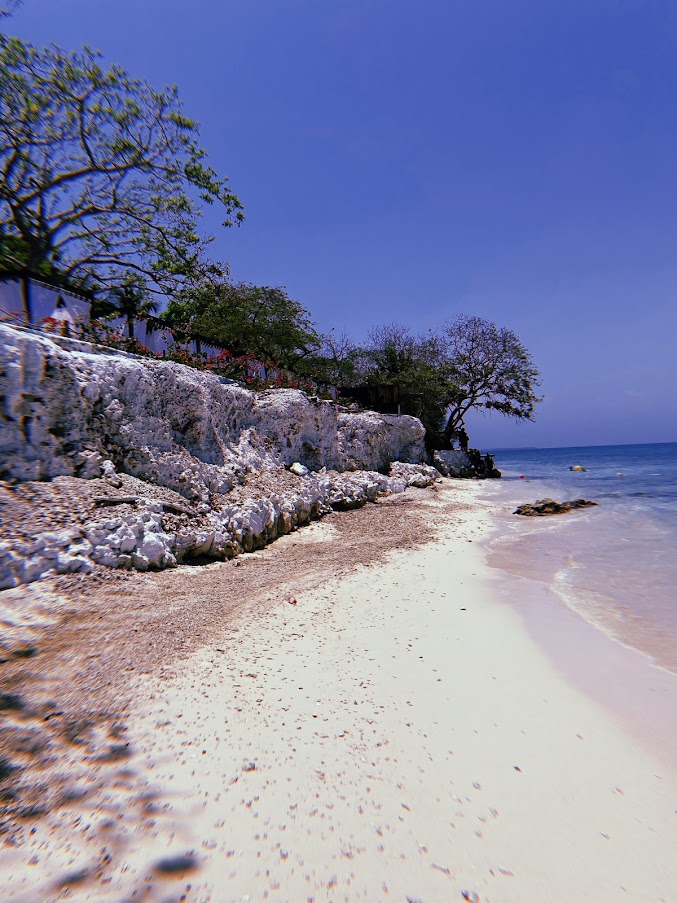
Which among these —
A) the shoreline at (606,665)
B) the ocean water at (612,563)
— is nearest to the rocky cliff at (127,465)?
the shoreline at (606,665)

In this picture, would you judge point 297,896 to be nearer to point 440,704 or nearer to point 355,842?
point 355,842

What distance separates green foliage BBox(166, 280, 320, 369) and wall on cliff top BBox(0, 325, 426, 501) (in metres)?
7.92

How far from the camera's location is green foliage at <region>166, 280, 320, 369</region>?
1830 centimetres

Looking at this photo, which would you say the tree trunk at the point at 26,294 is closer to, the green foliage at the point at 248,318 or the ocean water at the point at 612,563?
the green foliage at the point at 248,318

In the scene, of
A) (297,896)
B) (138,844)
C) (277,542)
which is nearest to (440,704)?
(297,896)

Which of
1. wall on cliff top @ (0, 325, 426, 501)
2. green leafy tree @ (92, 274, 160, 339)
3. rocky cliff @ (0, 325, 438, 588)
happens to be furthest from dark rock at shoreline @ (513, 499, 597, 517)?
green leafy tree @ (92, 274, 160, 339)

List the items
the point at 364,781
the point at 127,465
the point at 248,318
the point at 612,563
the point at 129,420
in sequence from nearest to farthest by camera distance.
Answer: the point at 364,781 → the point at 127,465 → the point at 129,420 → the point at 612,563 → the point at 248,318

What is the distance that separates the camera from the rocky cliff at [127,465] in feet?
16.3

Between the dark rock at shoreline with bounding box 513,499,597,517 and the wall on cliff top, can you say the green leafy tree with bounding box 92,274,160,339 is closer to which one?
the wall on cliff top

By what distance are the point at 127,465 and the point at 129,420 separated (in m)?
0.85

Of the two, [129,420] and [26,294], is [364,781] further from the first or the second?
[26,294]

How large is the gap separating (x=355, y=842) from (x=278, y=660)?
1.76 metres

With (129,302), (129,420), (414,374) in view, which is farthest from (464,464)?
(129,420)

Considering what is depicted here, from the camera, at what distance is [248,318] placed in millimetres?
18812
